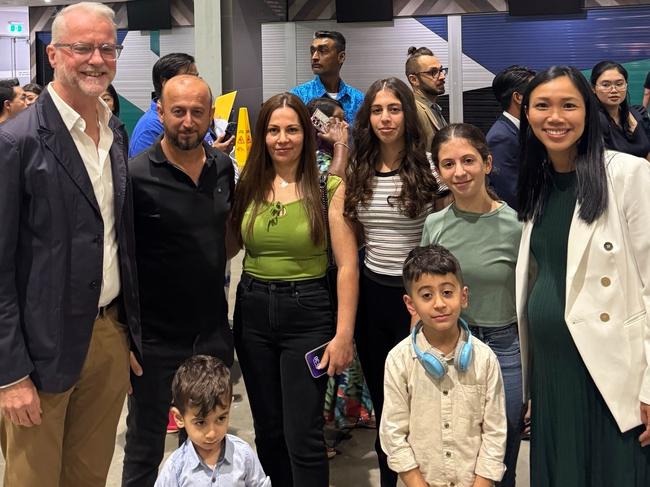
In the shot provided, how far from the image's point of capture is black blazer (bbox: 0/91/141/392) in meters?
1.93

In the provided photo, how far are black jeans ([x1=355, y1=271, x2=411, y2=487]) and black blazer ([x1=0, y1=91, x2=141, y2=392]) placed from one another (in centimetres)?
102

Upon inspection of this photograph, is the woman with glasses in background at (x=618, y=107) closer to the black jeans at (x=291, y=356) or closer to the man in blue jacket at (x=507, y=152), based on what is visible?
the man in blue jacket at (x=507, y=152)

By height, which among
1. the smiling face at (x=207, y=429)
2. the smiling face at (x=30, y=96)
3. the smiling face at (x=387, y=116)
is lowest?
the smiling face at (x=207, y=429)

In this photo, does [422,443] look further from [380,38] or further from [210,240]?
[380,38]

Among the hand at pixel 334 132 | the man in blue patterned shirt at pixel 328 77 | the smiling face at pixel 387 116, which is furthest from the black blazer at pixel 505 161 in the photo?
the man in blue patterned shirt at pixel 328 77

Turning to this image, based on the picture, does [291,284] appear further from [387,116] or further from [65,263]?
[65,263]

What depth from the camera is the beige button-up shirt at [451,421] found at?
2131 millimetres

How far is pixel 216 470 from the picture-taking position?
1984 millimetres

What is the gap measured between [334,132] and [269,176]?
2.25 ft

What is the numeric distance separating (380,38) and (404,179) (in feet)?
23.1

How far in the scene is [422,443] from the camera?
2168mm

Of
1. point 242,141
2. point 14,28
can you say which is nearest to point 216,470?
point 242,141

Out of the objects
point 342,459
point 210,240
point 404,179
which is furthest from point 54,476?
point 342,459

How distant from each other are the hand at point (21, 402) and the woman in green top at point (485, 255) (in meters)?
1.34
